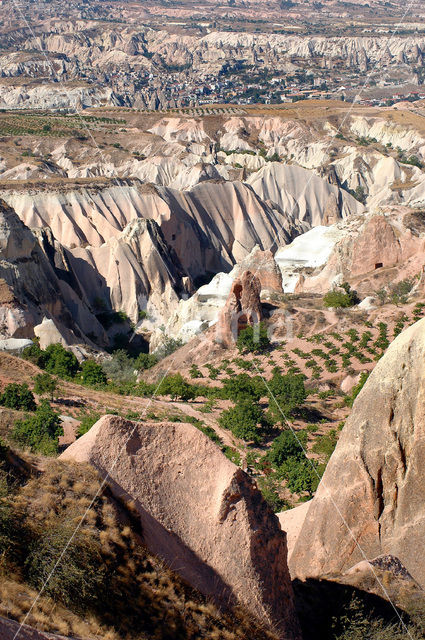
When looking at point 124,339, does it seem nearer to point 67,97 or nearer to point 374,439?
point 374,439

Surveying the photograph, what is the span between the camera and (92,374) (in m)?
25.7

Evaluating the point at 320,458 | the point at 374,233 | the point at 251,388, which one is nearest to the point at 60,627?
the point at 320,458

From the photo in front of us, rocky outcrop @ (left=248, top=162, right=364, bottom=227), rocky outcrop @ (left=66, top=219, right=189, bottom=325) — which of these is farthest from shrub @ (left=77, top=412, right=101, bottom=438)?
rocky outcrop @ (left=248, top=162, right=364, bottom=227)

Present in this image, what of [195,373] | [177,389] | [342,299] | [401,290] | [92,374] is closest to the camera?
[177,389]

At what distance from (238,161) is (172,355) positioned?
210 ft

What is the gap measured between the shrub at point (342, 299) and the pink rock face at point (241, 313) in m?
3.86

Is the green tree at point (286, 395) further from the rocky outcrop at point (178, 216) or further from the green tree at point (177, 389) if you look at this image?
the rocky outcrop at point (178, 216)

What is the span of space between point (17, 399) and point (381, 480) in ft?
40.9

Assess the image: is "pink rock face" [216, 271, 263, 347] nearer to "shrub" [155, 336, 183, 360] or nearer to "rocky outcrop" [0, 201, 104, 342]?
"shrub" [155, 336, 183, 360]

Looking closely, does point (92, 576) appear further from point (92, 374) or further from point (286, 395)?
point (92, 374)

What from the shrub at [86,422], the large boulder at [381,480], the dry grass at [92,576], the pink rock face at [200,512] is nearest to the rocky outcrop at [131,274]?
the shrub at [86,422]

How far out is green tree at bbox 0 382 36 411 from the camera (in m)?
19.5

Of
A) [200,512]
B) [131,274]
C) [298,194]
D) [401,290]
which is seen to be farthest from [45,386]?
[298,194]

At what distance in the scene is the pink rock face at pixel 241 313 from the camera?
29.0 meters
